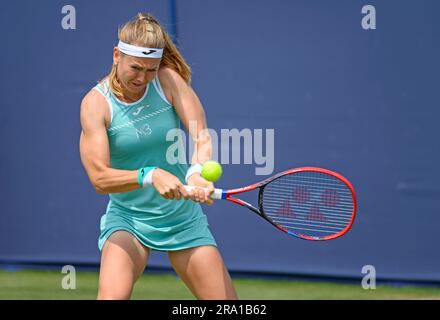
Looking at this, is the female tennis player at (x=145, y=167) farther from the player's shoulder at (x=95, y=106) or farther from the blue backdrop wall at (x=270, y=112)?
the blue backdrop wall at (x=270, y=112)

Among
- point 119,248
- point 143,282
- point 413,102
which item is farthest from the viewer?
point 143,282

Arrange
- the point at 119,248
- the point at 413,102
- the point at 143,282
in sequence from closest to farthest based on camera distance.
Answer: the point at 119,248
the point at 413,102
the point at 143,282

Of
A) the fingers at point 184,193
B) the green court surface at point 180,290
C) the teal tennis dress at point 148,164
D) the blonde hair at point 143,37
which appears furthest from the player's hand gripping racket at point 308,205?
the green court surface at point 180,290

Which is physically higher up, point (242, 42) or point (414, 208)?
point (242, 42)

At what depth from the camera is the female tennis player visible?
3559mm

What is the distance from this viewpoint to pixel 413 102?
5.88m

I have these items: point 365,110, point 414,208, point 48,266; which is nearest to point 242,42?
point 365,110

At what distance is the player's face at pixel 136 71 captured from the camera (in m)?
3.59

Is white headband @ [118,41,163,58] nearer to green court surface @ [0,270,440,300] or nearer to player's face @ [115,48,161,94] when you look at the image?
player's face @ [115,48,161,94]

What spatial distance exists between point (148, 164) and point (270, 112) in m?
2.50

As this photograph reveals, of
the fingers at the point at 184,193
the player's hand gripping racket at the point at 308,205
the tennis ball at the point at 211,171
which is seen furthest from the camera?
the player's hand gripping racket at the point at 308,205

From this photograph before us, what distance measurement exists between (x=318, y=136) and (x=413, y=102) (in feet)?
2.03

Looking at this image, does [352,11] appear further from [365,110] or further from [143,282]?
[143,282]

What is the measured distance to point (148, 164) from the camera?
12.3 ft
